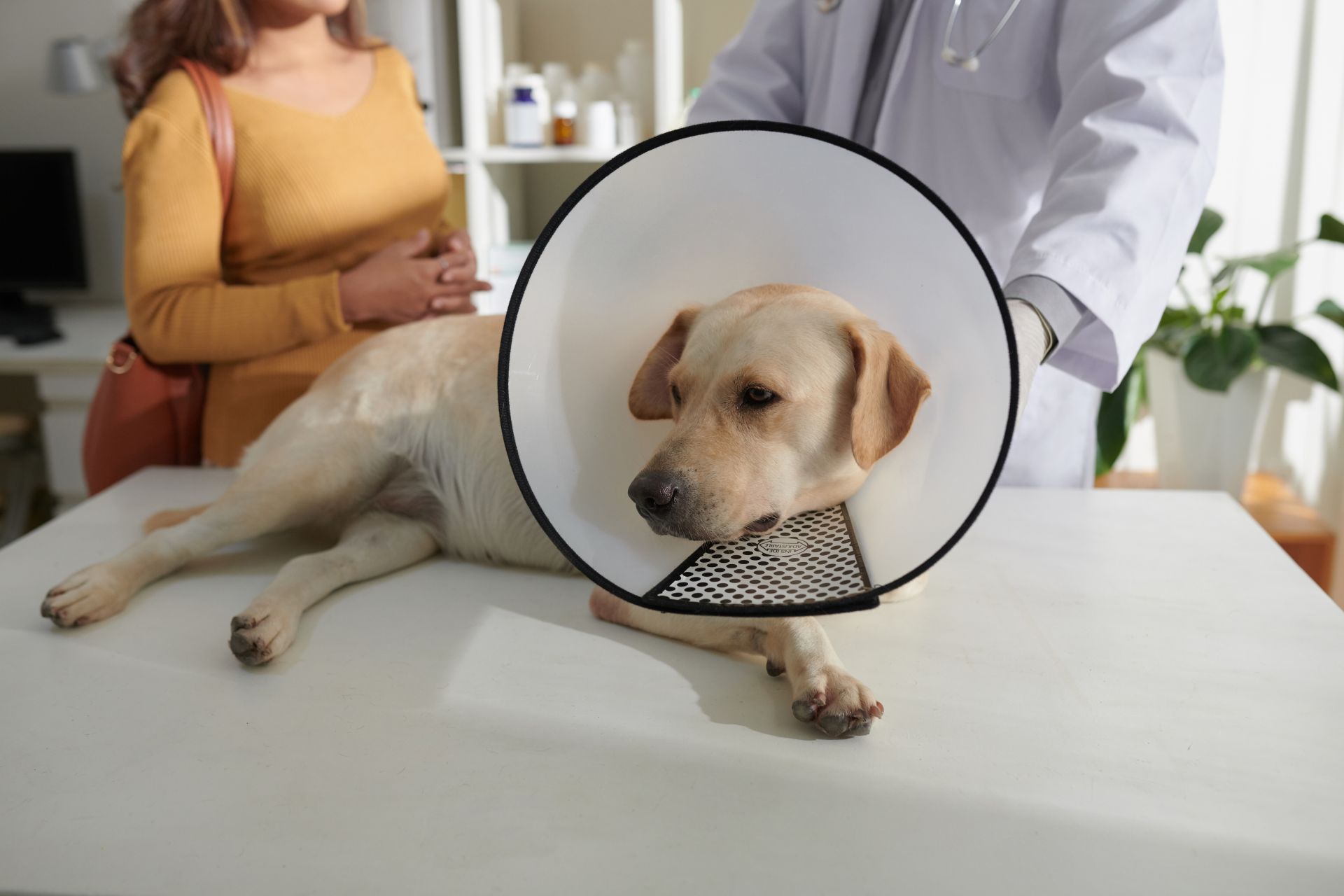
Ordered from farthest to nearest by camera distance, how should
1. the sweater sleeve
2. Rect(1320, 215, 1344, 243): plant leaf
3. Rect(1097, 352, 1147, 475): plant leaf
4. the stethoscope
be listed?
Rect(1097, 352, 1147, 475): plant leaf, Rect(1320, 215, 1344, 243): plant leaf, the sweater sleeve, the stethoscope

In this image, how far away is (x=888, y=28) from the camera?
115 centimetres

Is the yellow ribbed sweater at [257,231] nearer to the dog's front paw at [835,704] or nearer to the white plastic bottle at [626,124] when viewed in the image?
the dog's front paw at [835,704]

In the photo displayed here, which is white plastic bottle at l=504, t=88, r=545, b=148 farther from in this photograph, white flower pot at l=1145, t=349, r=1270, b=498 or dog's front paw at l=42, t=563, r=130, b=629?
dog's front paw at l=42, t=563, r=130, b=629

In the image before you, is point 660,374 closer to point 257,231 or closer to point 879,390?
point 879,390

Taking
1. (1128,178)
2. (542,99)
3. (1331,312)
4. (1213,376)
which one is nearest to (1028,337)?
(1128,178)

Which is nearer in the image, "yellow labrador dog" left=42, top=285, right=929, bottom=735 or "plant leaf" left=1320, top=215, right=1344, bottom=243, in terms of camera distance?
"yellow labrador dog" left=42, top=285, right=929, bottom=735

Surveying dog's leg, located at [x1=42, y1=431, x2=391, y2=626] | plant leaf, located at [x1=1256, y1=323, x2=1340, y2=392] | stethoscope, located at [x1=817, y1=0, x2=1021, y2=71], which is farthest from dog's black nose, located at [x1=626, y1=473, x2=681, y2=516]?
plant leaf, located at [x1=1256, y1=323, x2=1340, y2=392]

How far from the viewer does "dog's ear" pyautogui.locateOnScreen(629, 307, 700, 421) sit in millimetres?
684

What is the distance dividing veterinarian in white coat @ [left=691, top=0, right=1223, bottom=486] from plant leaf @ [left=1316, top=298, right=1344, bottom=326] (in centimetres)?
110

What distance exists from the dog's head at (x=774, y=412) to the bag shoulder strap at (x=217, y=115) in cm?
88

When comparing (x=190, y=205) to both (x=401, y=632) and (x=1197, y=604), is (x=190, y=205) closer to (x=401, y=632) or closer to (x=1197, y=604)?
(x=401, y=632)

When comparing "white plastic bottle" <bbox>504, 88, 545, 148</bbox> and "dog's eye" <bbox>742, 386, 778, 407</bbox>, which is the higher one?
"white plastic bottle" <bbox>504, 88, 545, 148</bbox>

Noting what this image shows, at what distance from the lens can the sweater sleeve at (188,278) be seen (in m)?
1.21

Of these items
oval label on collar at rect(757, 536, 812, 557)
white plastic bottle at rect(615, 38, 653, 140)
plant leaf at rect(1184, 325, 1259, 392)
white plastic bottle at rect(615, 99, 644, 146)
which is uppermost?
white plastic bottle at rect(615, 38, 653, 140)
